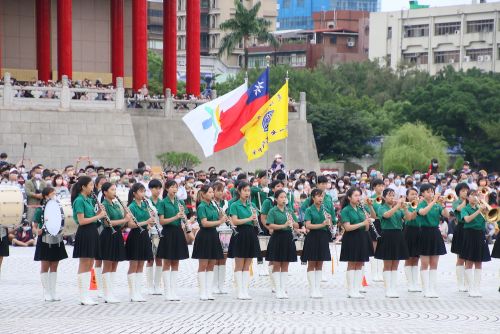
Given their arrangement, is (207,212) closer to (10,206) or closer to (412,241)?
(10,206)

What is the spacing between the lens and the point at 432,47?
10788cm

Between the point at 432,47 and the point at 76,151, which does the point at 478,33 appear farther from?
the point at 76,151

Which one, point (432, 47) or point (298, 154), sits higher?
point (432, 47)

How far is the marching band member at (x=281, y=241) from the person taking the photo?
746 inches

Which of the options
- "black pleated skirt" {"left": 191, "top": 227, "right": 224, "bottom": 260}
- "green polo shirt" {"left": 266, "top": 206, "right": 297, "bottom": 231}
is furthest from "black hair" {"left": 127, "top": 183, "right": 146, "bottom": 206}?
"green polo shirt" {"left": 266, "top": 206, "right": 297, "bottom": 231}

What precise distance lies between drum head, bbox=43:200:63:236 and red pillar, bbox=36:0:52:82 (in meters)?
33.2

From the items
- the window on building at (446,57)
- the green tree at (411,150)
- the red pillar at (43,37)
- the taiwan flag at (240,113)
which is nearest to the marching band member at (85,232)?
the taiwan flag at (240,113)

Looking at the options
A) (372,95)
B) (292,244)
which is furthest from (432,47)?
(292,244)

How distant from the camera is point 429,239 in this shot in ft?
64.6

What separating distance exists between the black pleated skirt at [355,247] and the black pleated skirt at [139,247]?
2.91 meters

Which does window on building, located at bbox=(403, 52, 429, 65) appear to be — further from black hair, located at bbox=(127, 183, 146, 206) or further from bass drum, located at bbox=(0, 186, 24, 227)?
bass drum, located at bbox=(0, 186, 24, 227)

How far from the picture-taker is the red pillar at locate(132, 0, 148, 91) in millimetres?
48750

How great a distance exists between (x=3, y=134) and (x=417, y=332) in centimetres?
2745

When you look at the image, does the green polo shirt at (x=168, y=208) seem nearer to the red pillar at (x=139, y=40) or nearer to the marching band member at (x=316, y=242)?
the marching band member at (x=316, y=242)
